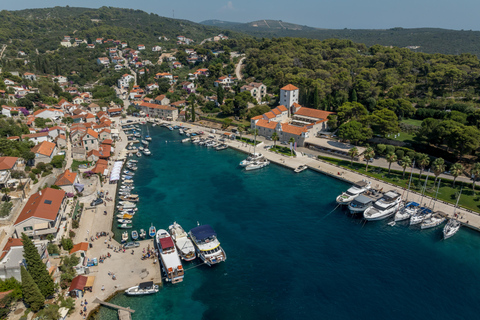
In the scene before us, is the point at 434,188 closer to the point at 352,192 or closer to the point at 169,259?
the point at 352,192

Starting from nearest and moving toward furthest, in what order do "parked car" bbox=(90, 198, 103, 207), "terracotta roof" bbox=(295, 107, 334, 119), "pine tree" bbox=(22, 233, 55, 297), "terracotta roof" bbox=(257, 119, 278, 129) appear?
1. "pine tree" bbox=(22, 233, 55, 297)
2. "parked car" bbox=(90, 198, 103, 207)
3. "terracotta roof" bbox=(257, 119, 278, 129)
4. "terracotta roof" bbox=(295, 107, 334, 119)

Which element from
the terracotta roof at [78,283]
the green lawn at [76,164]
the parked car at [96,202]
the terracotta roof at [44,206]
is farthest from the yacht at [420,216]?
the green lawn at [76,164]

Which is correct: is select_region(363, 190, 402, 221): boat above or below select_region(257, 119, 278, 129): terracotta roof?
below

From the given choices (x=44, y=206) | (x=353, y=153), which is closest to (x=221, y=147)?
(x=353, y=153)

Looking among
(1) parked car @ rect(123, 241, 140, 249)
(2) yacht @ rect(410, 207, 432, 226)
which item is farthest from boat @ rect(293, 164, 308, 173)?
(1) parked car @ rect(123, 241, 140, 249)

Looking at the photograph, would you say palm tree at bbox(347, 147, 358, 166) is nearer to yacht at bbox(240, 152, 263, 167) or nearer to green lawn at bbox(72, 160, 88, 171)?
yacht at bbox(240, 152, 263, 167)

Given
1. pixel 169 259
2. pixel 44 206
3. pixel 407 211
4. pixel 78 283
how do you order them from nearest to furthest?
pixel 78 283, pixel 169 259, pixel 44 206, pixel 407 211

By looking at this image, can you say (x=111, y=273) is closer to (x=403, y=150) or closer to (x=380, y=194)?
(x=380, y=194)

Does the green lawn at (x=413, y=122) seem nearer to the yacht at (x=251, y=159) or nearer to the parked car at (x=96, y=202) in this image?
the yacht at (x=251, y=159)
